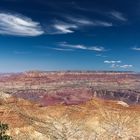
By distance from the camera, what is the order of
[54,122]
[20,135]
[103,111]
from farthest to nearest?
[103,111] < [54,122] < [20,135]

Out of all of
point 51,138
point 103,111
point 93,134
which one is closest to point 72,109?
point 103,111

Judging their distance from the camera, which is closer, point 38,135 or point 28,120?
point 38,135

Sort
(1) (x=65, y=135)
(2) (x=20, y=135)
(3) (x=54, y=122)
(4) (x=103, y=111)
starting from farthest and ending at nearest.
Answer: (4) (x=103, y=111) → (3) (x=54, y=122) → (1) (x=65, y=135) → (2) (x=20, y=135)

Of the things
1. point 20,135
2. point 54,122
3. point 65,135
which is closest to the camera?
point 20,135

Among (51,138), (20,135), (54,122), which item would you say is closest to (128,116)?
(54,122)

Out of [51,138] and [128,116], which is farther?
[128,116]

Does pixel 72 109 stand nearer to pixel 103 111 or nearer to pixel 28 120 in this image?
pixel 103 111

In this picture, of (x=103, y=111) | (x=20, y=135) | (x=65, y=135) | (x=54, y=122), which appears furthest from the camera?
(x=103, y=111)

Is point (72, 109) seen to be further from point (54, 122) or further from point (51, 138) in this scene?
point (51, 138)

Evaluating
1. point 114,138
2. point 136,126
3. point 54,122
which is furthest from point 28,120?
point 136,126
